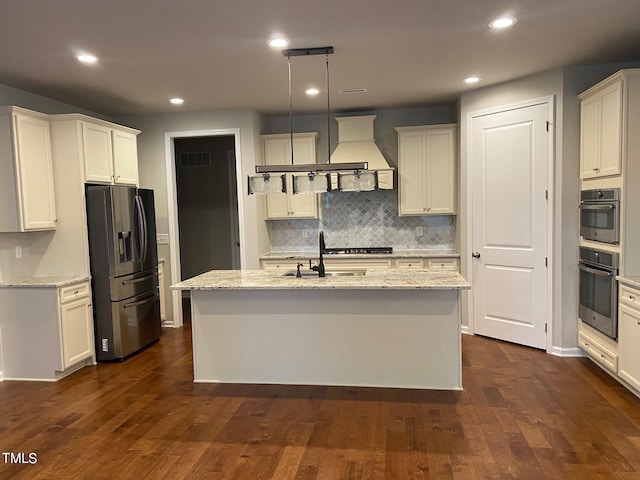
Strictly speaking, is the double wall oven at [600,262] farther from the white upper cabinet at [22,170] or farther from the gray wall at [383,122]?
the white upper cabinet at [22,170]

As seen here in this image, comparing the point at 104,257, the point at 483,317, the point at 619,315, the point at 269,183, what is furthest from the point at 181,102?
the point at 619,315

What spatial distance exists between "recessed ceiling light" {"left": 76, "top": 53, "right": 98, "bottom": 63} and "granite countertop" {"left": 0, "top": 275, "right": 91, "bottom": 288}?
6.02ft

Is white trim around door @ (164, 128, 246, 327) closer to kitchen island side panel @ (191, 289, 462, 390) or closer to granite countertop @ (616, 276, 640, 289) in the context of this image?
kitchen island side panel @ (191, 289, 462, 390)

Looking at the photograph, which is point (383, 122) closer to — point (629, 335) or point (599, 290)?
point (599, 290)

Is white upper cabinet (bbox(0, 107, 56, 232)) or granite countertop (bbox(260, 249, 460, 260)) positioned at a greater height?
white upper cabinet (bbox(0, 107, 56, 232))

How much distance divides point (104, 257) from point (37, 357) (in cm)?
101

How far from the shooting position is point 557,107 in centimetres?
421

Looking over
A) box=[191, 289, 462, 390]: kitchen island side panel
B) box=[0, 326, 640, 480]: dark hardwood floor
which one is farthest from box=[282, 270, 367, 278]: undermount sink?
box=[0, 326, 640, 480]: dark hardwood floor

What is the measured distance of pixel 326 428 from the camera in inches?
119

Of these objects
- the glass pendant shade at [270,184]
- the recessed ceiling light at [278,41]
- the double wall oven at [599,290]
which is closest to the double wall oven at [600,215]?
the double wall oven at [599,290]

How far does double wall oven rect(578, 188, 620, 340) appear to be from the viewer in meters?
3.59

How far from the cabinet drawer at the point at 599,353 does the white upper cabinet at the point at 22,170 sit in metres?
4.85

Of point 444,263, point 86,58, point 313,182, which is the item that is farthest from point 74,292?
point 444,263

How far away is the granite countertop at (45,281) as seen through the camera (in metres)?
3.98
